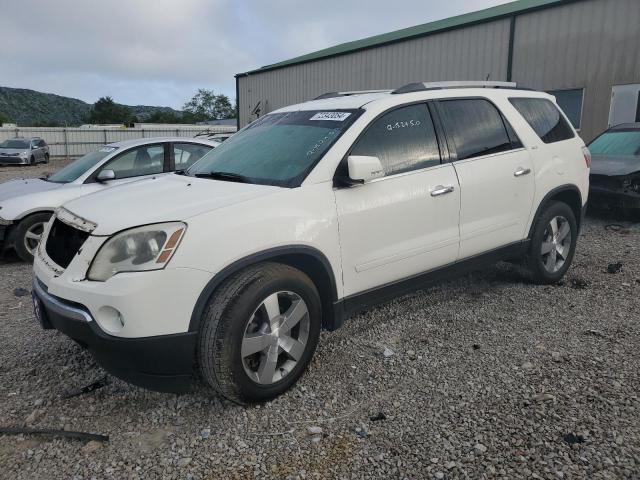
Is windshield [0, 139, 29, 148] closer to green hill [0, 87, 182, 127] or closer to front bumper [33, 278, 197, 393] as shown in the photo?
front bumper [33, 278, 197, 393]

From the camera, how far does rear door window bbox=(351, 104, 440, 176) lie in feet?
11.0

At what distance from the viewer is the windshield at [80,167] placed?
255 inches

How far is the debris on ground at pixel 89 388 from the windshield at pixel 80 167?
3976 millimetres

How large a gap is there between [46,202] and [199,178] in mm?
3568

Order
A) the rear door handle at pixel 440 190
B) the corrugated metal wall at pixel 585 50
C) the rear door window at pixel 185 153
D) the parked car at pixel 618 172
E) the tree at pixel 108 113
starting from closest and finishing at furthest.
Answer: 1. the rear door handle at pixel 440 190
2. the rear door window at pixel 185 153
3. the parked car at pixel 618 172
4. the corrugated metal wall at pixel 585 50
5. the tree at pixel 108 113

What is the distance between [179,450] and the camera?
2.52 meters

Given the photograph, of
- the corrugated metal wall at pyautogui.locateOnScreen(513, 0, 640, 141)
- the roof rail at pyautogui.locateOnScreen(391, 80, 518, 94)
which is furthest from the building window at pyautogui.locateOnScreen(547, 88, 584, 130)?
the roof rail at pyautogui.locateOnScreen(391, 80, 518, 94)

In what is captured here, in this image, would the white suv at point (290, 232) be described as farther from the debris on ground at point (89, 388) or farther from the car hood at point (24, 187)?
the car hood at point (24, 187)

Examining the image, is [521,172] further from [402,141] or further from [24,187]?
[24,187]

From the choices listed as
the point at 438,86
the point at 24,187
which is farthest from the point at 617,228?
the point at 24,187

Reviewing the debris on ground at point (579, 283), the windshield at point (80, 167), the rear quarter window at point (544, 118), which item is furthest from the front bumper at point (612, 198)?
the windshield at point (80, 167)

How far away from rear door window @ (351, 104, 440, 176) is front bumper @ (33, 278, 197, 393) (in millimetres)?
1614

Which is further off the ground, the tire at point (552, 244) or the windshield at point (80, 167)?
the windshield at point (80, 167)

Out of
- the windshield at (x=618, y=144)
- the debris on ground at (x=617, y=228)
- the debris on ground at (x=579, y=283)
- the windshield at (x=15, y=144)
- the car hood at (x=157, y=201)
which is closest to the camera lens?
the car hood at (x=157, y=201)
